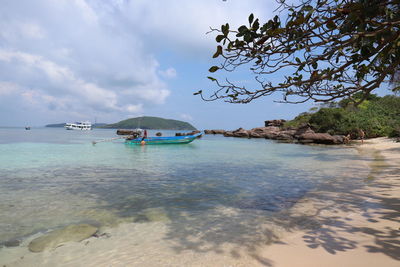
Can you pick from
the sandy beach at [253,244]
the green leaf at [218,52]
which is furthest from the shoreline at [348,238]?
the green leaf at [218,52]

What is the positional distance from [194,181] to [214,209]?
12.0ft

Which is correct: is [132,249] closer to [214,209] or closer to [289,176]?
[214,209]

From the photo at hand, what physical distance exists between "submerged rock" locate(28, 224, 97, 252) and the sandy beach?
15cm

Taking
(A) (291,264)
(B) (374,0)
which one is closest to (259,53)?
(B) (374,0)

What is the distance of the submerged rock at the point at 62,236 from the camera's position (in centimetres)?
415

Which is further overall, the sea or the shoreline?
the sea

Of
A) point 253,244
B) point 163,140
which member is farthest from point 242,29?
point 163,140

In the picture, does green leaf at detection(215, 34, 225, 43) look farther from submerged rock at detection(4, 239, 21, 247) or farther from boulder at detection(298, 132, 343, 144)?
boulder at detection(298, 132, 343, 144)

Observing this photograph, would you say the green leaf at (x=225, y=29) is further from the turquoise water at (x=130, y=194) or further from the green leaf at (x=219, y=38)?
the turquoise water at (x=130, y=194)

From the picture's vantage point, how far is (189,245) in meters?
4.05

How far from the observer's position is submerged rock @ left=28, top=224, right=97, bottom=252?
415 centimetres

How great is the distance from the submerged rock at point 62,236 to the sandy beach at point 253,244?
5.7 inches

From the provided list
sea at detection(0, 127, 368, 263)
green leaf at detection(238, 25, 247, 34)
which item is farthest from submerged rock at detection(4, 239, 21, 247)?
green leaf at detection(238, 25, 247, 34)

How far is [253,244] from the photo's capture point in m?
4.03
